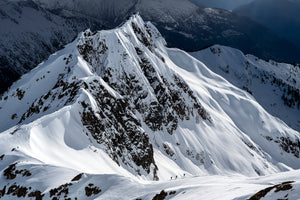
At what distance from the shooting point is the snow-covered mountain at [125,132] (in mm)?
33906

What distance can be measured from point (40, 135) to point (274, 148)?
153 metres

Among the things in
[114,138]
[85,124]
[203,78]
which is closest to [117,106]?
[114,138]

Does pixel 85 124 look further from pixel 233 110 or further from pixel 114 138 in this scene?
pixel 233 110

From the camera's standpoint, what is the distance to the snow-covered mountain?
3391cm

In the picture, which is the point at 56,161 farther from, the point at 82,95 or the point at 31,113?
the point at 31,113

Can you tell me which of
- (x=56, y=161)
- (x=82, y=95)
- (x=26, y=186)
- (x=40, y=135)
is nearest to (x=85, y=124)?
(x=82, y=95)

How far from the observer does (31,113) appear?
7338cm

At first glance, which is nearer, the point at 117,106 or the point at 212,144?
the point at 117,106

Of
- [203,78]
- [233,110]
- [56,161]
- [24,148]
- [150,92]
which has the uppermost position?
[24,148]

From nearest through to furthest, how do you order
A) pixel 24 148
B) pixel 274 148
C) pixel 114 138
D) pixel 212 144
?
1. pixel 24 148
2. pixel 114 138
3. pixel 212 144
4. pixel 274 148

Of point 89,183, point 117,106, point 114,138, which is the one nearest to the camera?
point 89,183

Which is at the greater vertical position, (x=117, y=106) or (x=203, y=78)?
(x=117, y=106)

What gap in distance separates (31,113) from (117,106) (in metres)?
23.7

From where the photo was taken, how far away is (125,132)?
75.1 meters
